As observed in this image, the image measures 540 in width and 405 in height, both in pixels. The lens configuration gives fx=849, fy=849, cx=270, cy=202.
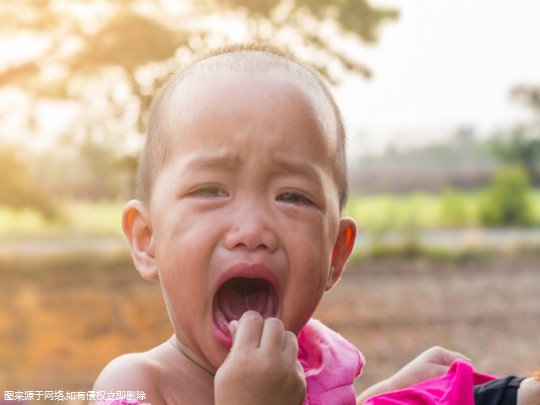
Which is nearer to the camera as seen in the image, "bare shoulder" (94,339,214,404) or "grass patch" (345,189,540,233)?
"bare shoulder" (94,339,214,404)

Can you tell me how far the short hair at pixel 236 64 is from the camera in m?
0.80

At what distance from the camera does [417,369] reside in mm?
1041

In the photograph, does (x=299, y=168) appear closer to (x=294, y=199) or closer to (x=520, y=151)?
(x=294, y=199)

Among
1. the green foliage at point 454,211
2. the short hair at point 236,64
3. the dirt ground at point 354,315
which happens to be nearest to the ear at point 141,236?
the short hair at point 236,64

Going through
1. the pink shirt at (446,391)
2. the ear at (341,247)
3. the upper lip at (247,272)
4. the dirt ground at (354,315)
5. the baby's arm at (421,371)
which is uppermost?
the dirt ground at (354,315)

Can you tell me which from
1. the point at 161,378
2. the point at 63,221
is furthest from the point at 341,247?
the point at 63,221

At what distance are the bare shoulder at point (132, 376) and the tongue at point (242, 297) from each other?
101 millimetres

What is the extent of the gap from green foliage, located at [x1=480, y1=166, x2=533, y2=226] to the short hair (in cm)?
537

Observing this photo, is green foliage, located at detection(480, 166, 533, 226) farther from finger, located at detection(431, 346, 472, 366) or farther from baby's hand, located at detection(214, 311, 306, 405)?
baby's hand, located at detection(214, 311, 306, 405)

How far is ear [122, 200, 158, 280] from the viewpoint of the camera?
0.81 metres

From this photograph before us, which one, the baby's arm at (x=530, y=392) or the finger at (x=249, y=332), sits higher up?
the finger at (x=249, y=332)

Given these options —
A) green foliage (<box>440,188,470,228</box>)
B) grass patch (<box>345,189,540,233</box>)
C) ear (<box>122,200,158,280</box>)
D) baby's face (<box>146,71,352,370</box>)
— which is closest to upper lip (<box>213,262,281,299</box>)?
baby's face (<box>146,71,352,370</box>)

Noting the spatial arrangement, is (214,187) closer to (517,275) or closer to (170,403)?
(170,403)

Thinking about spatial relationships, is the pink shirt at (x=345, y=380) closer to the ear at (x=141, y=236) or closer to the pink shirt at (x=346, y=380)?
the pink shirt at (x=346, y=380)
